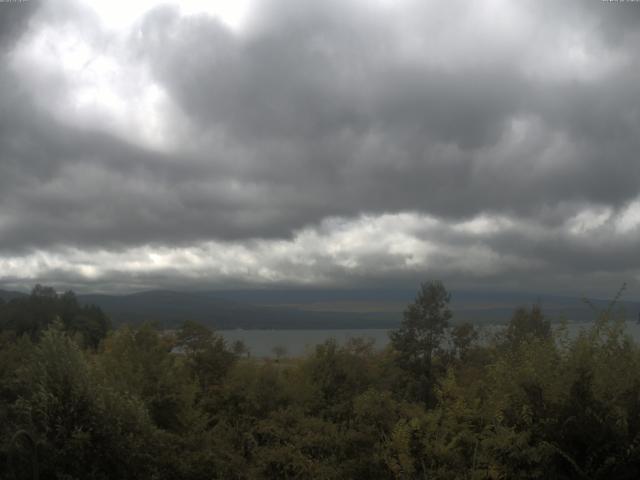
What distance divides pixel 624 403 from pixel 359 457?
5.18 meters

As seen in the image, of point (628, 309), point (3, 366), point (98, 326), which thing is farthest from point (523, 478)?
point (98, 326)

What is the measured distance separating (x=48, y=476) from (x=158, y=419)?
6.33m

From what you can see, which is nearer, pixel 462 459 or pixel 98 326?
pixel 462 459

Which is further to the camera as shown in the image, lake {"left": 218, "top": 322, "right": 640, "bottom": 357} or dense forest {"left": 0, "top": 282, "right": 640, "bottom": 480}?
lake {"left": 218, "top": 322, "right": 640, "bottom": 357}

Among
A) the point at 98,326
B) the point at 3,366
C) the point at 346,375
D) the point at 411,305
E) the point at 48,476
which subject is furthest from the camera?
the point at 98,326

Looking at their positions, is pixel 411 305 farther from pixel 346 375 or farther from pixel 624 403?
pixel 624 403

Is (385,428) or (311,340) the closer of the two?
(385,428)

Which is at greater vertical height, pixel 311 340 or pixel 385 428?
pixel 385 428

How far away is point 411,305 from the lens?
44.4m

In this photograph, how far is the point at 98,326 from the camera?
244 ft

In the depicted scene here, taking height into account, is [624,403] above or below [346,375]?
above

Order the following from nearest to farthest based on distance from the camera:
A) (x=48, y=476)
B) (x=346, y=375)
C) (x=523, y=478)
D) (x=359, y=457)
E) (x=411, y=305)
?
1. (x=523, y=478)
2. (x=48, y=476)
3. (x=359, y=457)
4. (x=346, y=375)
5. (x=411, y=305)

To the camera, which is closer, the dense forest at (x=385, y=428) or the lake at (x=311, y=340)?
the dense forest at (x=385, y=428)

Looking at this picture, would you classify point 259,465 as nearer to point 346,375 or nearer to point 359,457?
point 359,457
